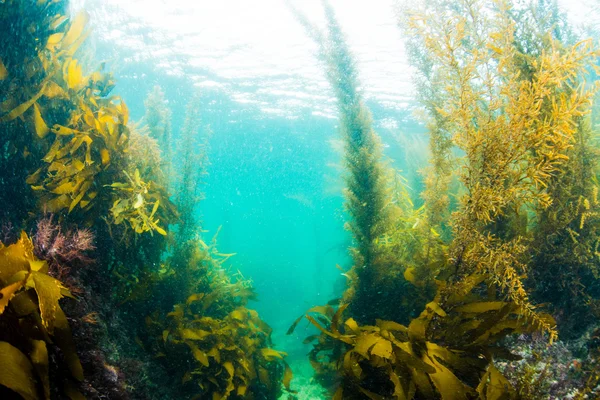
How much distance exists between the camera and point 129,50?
50.0ft

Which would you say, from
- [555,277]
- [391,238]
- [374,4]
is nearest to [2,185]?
[391,238]

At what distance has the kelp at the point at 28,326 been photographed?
5.08 ft

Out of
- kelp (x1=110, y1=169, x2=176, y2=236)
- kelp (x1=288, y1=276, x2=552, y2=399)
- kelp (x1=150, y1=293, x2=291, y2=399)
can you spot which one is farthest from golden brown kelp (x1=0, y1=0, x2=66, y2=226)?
kelp (x1=288, y1=276, x2=552, y2=399)

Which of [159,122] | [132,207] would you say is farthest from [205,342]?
[159,122]

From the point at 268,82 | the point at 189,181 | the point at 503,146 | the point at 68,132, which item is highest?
the point at 268,82

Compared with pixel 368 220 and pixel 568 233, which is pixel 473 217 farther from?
pixel 368 220

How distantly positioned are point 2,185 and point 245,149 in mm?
29796

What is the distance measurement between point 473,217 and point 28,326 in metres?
3.05

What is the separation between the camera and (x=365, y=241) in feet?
15.7

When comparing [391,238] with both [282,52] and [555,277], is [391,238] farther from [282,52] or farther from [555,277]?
[282,52]

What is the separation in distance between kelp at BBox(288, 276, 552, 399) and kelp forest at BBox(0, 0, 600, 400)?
0.02 meters

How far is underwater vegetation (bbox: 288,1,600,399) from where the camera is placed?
218cm

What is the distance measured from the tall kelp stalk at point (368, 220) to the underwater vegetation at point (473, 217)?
0.07 feet

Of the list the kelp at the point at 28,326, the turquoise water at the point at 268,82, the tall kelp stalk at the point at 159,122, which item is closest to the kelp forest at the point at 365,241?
the kelp at the point at 28,326
